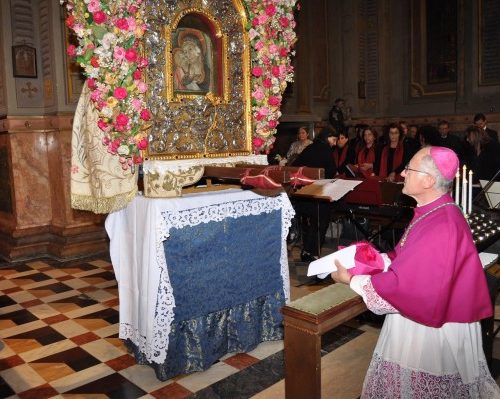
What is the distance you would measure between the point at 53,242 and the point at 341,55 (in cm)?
823

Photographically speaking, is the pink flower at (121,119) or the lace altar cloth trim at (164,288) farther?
the lace altar cloth trim at (164,288)

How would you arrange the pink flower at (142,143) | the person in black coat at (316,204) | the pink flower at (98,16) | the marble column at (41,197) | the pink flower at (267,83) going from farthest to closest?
the marble column at (41,197) < the person in black coat at (316,204) < the pink flower at (267,83) < the pink flower at (142,143) < the pink flower at (98,16)

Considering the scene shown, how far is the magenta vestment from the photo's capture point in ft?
6.29

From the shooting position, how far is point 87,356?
375 centimetres

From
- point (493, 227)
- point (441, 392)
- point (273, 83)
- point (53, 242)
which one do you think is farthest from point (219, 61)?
point (53, 242)

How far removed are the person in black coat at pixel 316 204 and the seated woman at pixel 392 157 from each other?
1543 mm

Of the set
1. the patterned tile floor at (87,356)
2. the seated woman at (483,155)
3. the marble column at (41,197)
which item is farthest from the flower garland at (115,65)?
the seated woman at (483,155)

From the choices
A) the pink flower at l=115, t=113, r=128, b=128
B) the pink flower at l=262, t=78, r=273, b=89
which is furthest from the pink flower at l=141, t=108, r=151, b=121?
the pink flower at l=262, t=78, r=273, b=89

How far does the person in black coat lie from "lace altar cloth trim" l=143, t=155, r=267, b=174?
1.95 m

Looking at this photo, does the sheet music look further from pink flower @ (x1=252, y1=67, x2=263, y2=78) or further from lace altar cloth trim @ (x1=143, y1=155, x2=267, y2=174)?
pink flower @ (x1=252, y1=67, x2=263, y2=78)

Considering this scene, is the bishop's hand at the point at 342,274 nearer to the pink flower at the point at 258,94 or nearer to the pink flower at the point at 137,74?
the pink flower at the point at 137,74

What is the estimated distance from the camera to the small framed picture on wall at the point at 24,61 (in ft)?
21.4

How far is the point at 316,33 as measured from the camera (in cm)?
1133

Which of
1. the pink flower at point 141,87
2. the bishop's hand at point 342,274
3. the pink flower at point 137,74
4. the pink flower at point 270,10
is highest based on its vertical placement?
the pink flower at point 270,10
